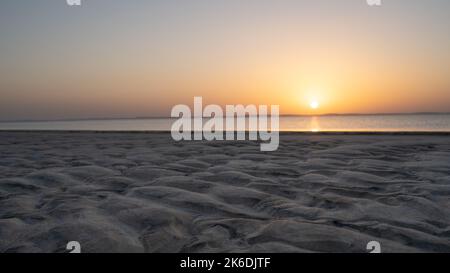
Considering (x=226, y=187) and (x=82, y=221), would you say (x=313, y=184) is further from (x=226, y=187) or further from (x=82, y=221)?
(x=82, y=221)

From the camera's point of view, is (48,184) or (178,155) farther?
(178,155)

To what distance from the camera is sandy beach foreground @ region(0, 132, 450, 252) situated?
197 centimetres

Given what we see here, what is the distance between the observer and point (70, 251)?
187cm

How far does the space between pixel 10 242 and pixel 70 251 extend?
428 mm

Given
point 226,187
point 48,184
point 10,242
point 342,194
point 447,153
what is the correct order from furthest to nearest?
point 447,153 → point 48,184 → point 226,187 → point 342,194 → point 10,242

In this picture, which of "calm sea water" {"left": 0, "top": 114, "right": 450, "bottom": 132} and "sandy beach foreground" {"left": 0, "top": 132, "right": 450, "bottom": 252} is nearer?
"sandy beach foreground" {"left": 0, "top": 132, "right": 450, "bottom": 252}

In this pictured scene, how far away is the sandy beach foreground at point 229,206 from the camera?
197 centimetres

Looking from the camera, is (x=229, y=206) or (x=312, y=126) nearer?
→ (x=229, y=206)

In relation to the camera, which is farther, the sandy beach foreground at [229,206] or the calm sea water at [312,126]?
the calm sea water at [312,126]

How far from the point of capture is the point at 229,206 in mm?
2650

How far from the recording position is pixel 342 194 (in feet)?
9.63
